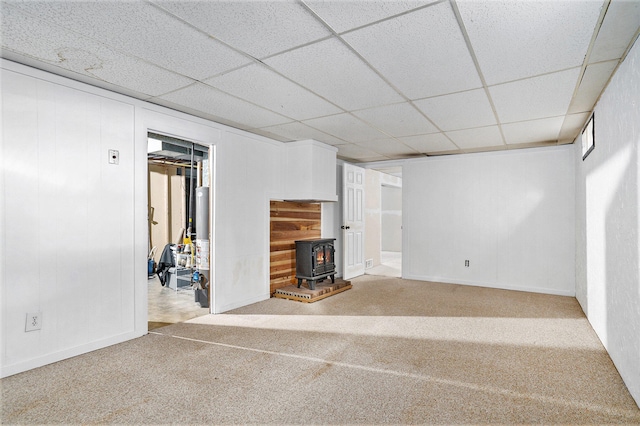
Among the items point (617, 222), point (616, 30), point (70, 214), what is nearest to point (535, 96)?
point (616, 30)

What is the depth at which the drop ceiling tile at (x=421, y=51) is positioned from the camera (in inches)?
76.7

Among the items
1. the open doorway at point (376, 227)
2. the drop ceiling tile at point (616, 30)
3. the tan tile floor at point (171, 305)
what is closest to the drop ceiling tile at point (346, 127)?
the drop ceiling tile at point (616, 30)

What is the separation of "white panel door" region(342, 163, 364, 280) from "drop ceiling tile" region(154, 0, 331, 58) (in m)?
4.12

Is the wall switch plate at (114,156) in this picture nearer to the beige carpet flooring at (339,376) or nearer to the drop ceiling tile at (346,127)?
the beige carpet flooring at (339,376)

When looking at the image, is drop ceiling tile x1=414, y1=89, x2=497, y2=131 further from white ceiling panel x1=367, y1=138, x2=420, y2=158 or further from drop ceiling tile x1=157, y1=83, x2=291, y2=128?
drop ceiling tile x1=157, y1=83, x2=291, y2=128

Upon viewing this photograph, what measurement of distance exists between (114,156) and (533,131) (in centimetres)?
467

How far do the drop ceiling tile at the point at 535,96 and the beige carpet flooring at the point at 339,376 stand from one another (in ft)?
7.21

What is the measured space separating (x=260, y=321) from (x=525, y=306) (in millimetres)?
3308

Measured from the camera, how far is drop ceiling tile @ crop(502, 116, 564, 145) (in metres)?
3.97

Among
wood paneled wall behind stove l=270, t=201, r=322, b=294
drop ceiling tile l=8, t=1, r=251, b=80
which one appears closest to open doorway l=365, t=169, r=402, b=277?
wood paneled wall behind stove l=270, t=201, r=322, b=294

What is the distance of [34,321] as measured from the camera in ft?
8.55

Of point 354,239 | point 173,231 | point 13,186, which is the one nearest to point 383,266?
point 354,239

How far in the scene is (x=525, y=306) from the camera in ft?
14.6

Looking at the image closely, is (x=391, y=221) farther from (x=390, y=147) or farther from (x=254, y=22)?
(x=254, y=22)
